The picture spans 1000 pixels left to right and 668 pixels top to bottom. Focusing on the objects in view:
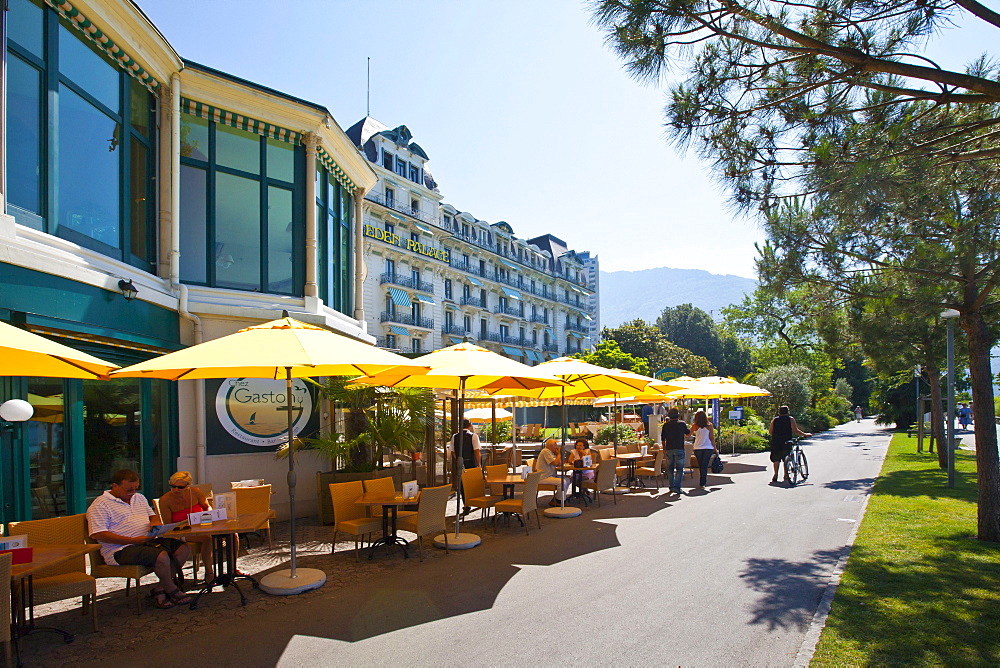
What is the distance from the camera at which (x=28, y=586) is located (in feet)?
17.5

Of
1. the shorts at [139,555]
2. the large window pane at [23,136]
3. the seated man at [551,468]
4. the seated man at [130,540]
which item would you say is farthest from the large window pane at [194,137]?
the seated man at [551,468]

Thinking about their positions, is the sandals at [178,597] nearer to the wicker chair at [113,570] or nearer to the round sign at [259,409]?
the wicker chair at [113,570]

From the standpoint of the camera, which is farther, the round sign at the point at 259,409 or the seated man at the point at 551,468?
the seated man at the point at 551,468

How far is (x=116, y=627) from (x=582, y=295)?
73928 millimetres

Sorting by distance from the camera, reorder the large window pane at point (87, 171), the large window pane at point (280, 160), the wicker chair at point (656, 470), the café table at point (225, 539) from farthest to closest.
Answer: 1. the wicker chair at point (656, 470)
2. the large window pane at point (280, 160)
3. the large window pane at point (87, 171)
4. the café table at point (225, 539)

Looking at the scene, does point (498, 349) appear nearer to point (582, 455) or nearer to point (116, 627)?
point (582, 455)

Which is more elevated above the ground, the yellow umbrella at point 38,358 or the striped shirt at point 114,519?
the yellow umbrella at point 38,358

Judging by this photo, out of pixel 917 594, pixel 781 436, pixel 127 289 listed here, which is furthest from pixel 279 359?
pixel 781 436

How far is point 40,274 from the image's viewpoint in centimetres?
749

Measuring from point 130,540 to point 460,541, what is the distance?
4039 mm

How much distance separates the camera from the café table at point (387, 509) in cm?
827

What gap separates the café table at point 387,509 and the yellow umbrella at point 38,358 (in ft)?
11.7

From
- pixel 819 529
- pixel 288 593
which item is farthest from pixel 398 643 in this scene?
pixel 819 529

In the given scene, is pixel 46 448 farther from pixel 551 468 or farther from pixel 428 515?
pixel 551 468
